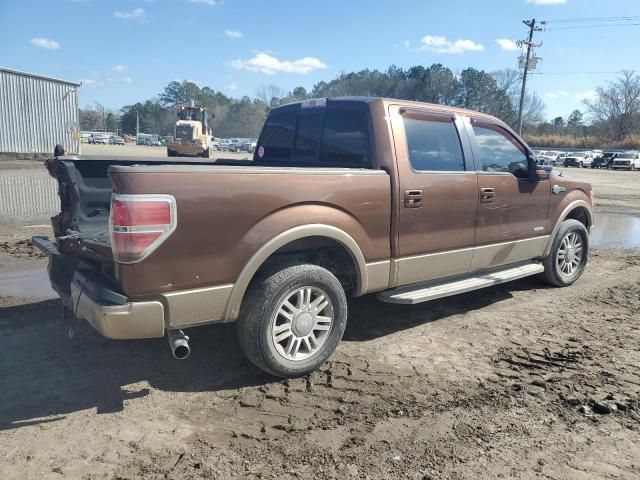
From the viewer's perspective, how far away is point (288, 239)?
3.62m

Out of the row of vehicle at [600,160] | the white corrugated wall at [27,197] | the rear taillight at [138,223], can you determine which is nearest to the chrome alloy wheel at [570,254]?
the rear taillight at [138,223]

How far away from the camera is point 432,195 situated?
4539 millimetres

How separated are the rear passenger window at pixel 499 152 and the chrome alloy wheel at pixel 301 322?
236cm

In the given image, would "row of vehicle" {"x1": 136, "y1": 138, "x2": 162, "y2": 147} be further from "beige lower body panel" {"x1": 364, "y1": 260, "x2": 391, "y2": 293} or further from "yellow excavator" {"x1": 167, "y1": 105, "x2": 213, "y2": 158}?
"beige lower body panel" {"x1": 364, "y1": 260, "x2": 391, "y2": 293}

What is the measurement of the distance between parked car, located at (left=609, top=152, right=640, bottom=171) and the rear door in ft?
167

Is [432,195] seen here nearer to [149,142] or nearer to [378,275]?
[378,275]

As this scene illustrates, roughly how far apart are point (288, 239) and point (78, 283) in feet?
4.83

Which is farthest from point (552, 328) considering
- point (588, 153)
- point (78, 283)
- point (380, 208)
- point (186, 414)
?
point (588, 153)

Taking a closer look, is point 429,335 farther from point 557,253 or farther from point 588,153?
point 588,153

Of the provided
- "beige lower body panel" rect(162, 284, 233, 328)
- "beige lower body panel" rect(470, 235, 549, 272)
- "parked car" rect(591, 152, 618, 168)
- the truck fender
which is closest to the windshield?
"beige lower body panel" rect(470, 235, 549, 272)

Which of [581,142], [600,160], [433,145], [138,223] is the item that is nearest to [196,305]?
[138,223]

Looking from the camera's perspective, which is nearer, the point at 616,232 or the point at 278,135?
the point at 278,135

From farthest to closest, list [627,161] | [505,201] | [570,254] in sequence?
1. [627,161]
2. [570,254]
3. [505,201]

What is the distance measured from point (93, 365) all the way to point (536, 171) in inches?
184
